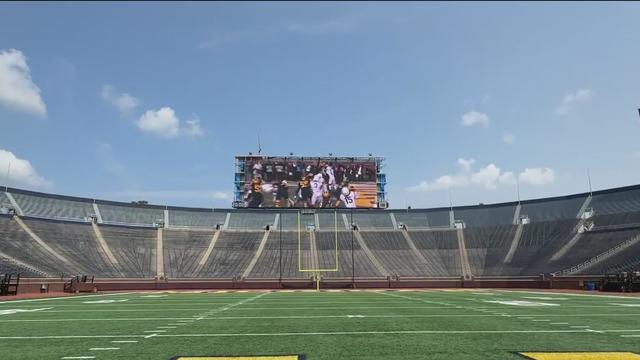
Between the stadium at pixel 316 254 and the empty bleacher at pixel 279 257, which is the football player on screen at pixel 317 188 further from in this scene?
the empty bleacher at pixel 279 257

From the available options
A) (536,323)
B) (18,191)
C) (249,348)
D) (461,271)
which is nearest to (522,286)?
(461,271)

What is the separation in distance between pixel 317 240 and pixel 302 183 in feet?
23.7

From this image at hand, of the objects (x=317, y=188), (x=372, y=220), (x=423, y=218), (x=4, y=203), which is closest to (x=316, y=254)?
(x=317, y=188)

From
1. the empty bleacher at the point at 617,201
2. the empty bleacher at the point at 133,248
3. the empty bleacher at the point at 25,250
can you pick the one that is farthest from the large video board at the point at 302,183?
the empty bleacher at the point at 617,201

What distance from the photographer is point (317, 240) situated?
58.2 meters

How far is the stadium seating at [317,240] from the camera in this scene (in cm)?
4547

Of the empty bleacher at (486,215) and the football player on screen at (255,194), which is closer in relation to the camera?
the football player on screen at (255,194)

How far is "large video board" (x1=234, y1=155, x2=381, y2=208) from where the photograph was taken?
182ft

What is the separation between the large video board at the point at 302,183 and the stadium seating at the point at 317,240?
426cm

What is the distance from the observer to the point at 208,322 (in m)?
11.5

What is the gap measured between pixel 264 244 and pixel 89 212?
19.5 metres

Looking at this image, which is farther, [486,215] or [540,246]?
[486,215]

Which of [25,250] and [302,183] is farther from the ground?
[302,183]

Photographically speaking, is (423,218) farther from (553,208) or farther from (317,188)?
(317,188)
